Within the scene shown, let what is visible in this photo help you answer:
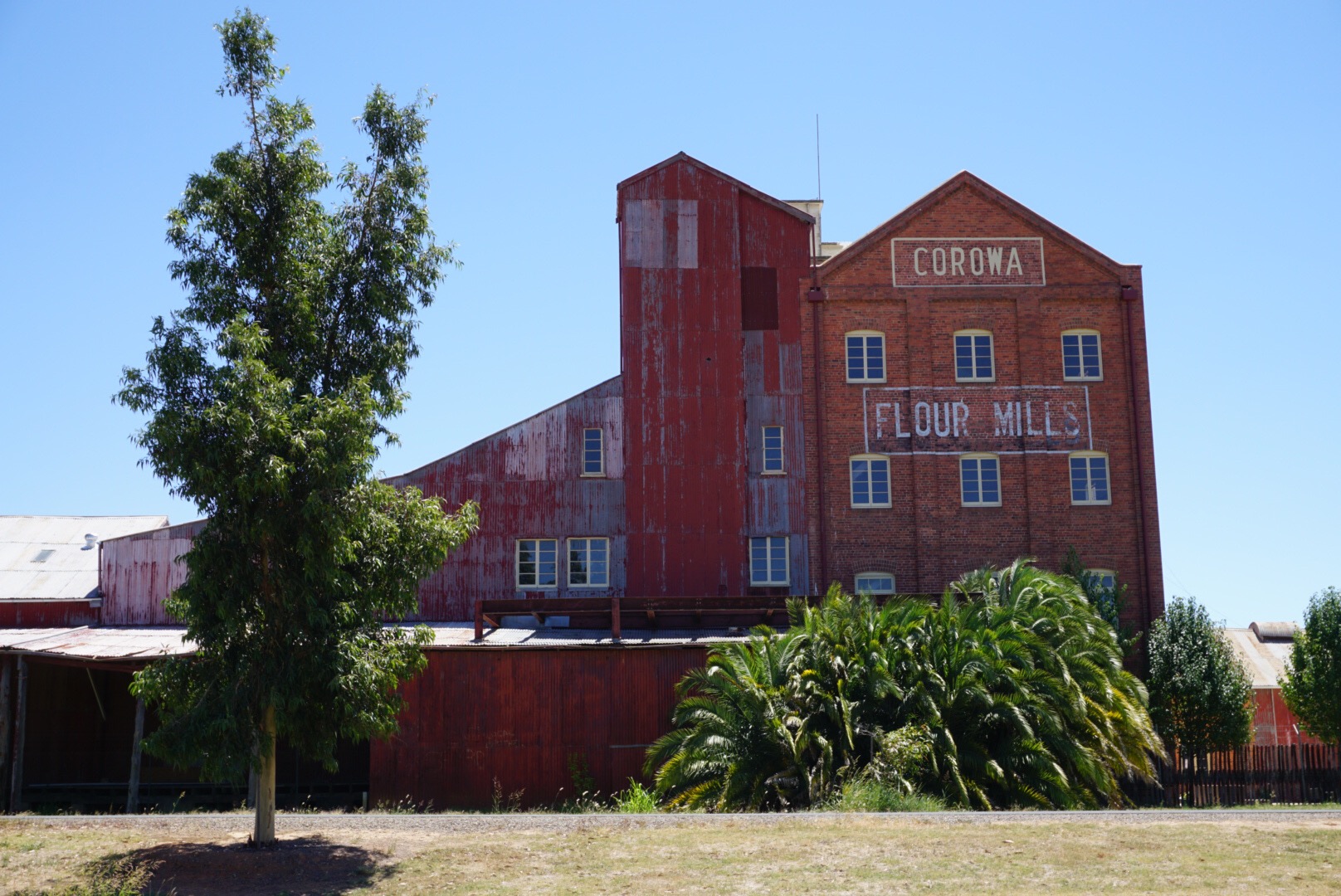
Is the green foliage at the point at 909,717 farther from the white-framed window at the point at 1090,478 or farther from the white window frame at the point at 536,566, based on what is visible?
the white-framed window at the point at 1090,478

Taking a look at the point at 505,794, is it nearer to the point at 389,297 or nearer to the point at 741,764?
the point at 741,764

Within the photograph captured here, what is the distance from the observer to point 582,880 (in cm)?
1548

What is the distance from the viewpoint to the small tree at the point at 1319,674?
34.6 meters

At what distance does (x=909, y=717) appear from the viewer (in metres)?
22.9

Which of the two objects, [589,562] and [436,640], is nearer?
[436,640]

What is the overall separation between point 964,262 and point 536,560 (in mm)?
14301

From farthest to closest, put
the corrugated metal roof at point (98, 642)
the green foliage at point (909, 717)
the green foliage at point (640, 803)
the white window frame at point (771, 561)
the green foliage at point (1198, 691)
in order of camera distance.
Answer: the white window frame at point (771, 561) < the green foliage at point (1198, 691) < the corrugated metal roof at point (98, 642) < the green foliage at point (640, 803) < the green foliage at point (909, 717)

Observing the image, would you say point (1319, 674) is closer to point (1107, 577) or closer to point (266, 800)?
point (1107, 577)

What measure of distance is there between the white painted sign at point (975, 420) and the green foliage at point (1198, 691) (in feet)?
19.2

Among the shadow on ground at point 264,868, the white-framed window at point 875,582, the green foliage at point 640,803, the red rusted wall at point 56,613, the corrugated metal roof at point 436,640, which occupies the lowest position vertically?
the green foliage at point 640,803

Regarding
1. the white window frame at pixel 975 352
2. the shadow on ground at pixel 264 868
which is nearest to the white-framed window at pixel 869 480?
the white window frame at pixel 975 352

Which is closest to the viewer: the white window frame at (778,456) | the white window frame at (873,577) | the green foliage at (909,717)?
the green foliage at (909,717)

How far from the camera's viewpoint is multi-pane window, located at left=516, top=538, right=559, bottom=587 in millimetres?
34406

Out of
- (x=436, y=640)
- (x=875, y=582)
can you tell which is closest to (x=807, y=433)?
(x=875, y=582)
